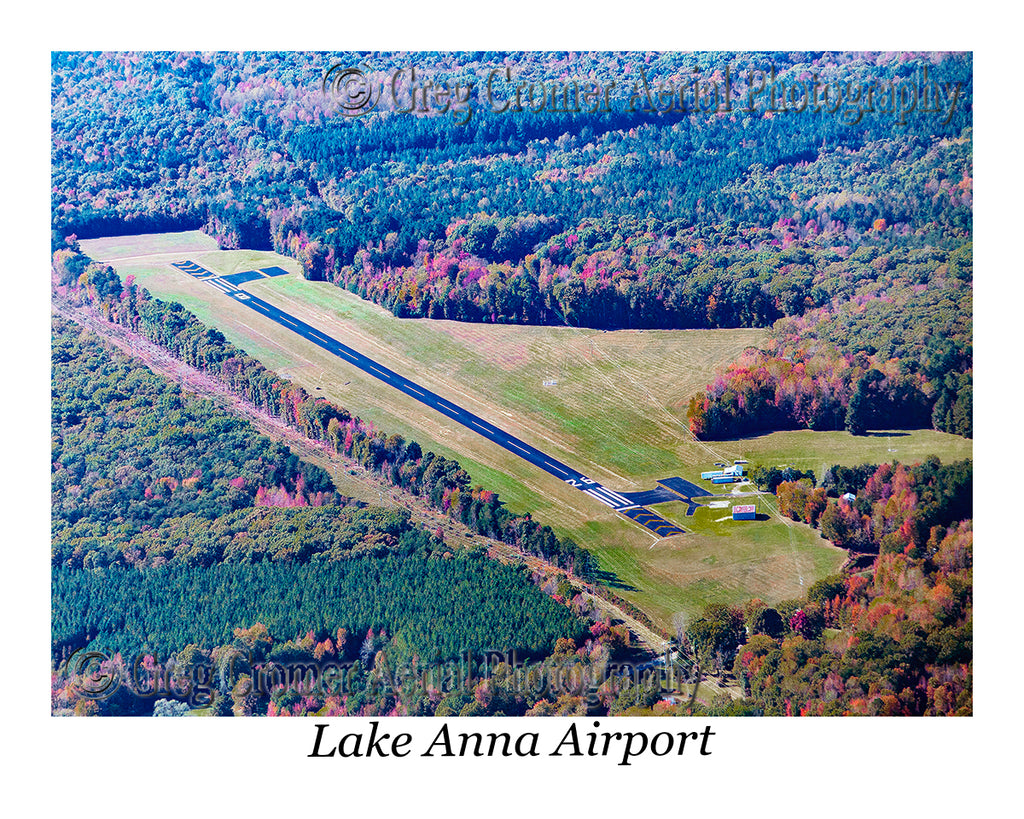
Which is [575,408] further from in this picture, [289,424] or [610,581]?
[289,424]

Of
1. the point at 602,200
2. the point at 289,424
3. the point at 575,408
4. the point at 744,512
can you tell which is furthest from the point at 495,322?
the point at 744,512

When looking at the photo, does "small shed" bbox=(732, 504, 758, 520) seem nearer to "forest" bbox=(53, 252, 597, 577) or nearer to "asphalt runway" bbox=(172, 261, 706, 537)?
"asphalt runway" bbox=(172, 261, 706, 537)

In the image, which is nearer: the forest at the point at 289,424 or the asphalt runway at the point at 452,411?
the forest at the point at 289,424

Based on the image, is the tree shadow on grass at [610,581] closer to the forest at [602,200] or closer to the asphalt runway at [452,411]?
the asphalt runway at [452,411]

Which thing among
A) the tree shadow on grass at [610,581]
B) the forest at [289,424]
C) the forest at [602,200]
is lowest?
the tree shadow on grass at [610,581]

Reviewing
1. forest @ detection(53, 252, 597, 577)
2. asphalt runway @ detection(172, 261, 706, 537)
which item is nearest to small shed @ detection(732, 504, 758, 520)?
asphalt runway @ detection(172, 261, 706, 537)

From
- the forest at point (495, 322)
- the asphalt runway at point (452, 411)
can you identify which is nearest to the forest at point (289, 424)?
the forest at point (495, 322)

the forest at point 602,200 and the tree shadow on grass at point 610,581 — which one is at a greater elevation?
the forest at point 602,200

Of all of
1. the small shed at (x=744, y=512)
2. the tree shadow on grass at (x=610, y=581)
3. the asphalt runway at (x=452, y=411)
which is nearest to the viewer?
the tree shadow on grass at (x=610, y=581)
